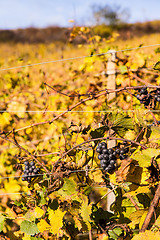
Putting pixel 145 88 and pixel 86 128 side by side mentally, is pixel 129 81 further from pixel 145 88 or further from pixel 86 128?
pixel 86 128

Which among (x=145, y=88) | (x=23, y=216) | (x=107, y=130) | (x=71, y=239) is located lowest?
(x=71, y=239)

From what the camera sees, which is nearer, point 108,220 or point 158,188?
point 158,188

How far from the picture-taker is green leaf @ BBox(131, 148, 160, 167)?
107 cm

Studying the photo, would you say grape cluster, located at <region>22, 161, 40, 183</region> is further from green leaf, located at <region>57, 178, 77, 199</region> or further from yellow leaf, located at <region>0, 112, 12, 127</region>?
yellow leaf, located at <region>0, 112, 12, 127</region>

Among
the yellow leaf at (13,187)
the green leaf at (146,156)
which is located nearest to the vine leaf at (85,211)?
the green leaf at (146,156)

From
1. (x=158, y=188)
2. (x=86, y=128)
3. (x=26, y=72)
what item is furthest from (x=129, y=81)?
(x=26, y=72)

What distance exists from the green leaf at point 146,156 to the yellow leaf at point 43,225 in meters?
0.44

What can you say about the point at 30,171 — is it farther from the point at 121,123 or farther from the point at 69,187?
the point at 121,123

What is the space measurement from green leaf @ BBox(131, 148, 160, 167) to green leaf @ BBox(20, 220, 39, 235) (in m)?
0.50

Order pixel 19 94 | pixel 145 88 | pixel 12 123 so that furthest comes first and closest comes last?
1. pixel 19 94
2. pixel 12 123
3. pixel 145 88

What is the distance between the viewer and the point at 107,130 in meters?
1.25

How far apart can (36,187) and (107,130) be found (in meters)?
0.38

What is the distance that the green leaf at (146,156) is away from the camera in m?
1.07

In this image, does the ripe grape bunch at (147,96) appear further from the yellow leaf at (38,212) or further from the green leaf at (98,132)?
the yellow leaf at (38,212)
